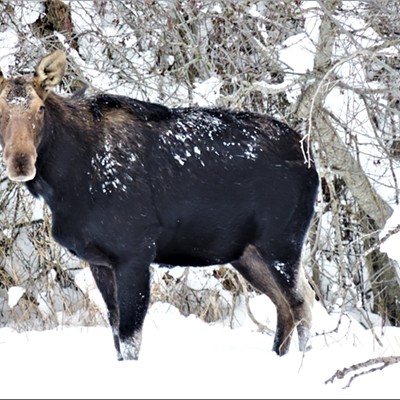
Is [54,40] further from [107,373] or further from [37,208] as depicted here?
[107,373]

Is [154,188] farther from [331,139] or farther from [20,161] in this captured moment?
[331,139]

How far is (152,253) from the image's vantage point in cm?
616

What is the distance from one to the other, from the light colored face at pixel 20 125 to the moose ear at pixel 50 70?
0.07m

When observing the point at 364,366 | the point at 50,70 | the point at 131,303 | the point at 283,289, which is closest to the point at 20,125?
the point at 50,70

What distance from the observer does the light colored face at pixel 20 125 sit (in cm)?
569

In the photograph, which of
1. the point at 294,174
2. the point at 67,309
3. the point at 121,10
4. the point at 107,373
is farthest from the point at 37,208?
the point at 107,373

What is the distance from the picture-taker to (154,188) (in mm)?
6305

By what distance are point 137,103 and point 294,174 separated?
46.8 inches

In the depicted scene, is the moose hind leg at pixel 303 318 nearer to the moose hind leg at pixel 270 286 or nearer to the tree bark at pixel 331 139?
the moose hind leg at pixel 270 286

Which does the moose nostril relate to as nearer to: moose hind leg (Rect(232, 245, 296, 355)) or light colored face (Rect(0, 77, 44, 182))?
light colored face (Rect(0, 77, 44, 182))

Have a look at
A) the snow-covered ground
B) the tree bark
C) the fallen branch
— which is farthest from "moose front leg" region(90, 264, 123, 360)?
the tree bark

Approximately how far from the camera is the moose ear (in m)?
6.14

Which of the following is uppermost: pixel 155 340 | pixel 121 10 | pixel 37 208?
pixel 121 10

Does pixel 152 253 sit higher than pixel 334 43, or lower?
lower
